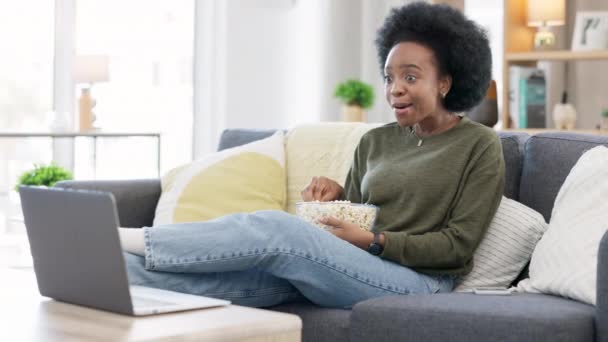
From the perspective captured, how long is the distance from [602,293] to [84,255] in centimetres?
100

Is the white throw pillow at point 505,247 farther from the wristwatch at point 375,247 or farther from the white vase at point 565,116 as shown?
the white vase at point 565,116

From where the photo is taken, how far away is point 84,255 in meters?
1.48

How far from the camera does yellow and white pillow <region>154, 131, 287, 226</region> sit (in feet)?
9.04

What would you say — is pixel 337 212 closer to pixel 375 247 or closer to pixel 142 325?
pixel 375 247

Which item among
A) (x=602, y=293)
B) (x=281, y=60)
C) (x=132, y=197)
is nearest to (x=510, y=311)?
(x=602, y=293)

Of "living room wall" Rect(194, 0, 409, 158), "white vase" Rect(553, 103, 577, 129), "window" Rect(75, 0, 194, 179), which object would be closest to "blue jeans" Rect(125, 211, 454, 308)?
"white vase" Rect(553, 103, 577, 129)

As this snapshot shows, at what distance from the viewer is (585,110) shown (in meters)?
5.11

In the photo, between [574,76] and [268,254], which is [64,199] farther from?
[574,76]

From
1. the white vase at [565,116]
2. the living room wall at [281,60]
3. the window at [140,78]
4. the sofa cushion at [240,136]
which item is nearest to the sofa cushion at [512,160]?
the sofa cushion at [240,136]

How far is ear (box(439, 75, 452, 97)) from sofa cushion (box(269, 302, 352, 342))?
65cm

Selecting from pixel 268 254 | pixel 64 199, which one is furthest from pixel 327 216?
pixel 64 199

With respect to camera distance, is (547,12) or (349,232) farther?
(547,12)

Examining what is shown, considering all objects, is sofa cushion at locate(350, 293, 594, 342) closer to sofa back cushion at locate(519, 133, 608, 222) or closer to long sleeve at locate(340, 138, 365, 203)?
sofa back cushion at locate(519, 133, 608, 222)

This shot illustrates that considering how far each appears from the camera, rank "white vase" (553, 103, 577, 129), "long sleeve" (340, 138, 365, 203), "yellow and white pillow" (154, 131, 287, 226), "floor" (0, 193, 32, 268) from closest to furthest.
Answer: "long sleeve" (340, 138, 365, 203) < "yellow and white pillow" (154, 131, 287, 226) < "floor" (0, 193, 32, 268) < "white vase" (553, 103, 577, 129)
